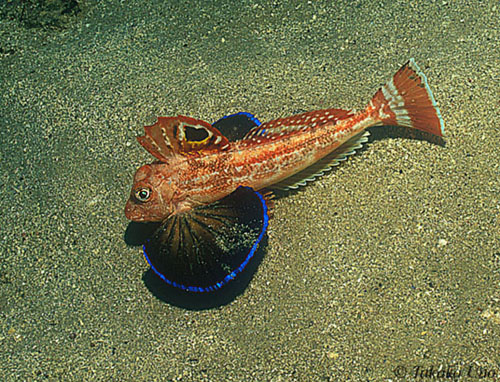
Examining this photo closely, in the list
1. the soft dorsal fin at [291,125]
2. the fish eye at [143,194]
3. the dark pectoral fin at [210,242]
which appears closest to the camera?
the dark pectoral fin at [210,242]

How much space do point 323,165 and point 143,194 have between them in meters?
1.56

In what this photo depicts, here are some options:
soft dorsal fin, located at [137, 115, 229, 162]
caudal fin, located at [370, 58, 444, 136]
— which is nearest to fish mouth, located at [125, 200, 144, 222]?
soft dorsal fin, located at [137, 115, 229, 162]

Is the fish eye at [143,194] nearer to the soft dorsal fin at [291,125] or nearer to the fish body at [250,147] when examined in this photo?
the fish body at [250,147]

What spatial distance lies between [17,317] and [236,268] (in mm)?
1908

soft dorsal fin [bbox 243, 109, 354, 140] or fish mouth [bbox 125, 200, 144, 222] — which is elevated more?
soft dorsal fin [bbox 243, 109, 354, 140]

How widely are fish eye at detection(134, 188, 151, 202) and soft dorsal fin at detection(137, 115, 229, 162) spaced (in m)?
0.28

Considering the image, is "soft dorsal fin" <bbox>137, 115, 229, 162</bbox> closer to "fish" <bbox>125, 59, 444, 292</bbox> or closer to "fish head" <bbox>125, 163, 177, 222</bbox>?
"fish" <bbox>125, 59, 444, 292</bbox>

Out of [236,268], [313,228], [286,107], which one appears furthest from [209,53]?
[236,268]

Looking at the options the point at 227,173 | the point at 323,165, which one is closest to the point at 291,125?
the point at 323,165

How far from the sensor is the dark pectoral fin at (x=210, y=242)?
2.86m

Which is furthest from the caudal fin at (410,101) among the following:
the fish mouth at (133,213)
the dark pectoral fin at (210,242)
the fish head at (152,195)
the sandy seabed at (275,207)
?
the fish mouth at (133,213)

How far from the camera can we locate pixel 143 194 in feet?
9.77

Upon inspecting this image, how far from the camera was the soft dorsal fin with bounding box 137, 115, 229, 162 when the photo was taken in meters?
2.94

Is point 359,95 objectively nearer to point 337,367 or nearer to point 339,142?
point 339,142
